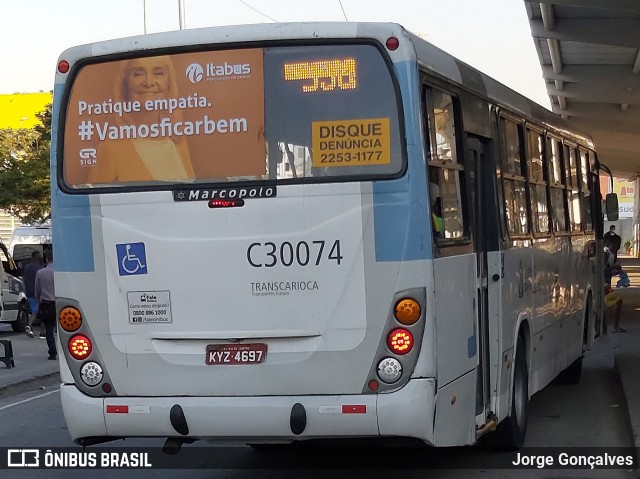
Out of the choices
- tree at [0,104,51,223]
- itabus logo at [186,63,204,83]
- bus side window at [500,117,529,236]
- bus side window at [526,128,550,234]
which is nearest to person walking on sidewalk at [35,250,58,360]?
bus side window at [526,128,550,234]

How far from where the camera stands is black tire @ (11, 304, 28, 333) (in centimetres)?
2723

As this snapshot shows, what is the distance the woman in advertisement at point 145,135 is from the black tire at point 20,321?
65.9ft

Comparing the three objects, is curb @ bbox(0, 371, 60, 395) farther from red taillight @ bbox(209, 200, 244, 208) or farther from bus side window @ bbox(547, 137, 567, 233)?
red taillight @ bbox(209, 200, 244, 208)

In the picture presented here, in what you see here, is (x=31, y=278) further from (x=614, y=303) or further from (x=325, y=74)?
(x=325, y=74)

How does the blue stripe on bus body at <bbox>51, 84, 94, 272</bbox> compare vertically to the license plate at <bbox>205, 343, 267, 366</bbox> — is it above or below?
above

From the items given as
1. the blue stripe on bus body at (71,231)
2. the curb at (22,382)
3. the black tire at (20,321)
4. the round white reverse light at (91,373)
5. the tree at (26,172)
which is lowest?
the curb at (22,382)

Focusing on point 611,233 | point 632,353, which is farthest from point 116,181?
point 611,233

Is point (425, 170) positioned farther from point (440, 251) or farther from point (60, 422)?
point (60, 422)

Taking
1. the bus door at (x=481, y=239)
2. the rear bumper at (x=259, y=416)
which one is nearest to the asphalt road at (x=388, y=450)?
the bus door at (x=481, y=239)

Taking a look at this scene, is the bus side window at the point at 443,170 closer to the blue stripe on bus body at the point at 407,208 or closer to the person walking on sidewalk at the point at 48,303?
the blue stripe on bus body at the point at 407,208

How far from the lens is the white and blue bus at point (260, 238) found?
7453 mm

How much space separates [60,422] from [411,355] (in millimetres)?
6580

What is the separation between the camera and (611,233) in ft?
84.7

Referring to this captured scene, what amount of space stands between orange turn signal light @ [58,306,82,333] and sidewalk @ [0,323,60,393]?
27.6ft
